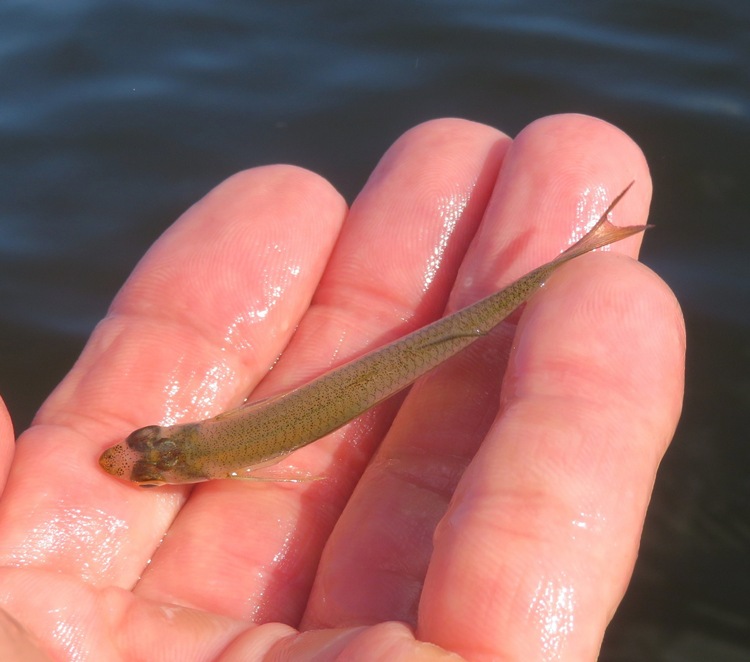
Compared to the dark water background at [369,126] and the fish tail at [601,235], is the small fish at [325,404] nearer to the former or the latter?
the fish tail at [601,235]

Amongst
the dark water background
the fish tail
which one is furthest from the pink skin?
the dark water background

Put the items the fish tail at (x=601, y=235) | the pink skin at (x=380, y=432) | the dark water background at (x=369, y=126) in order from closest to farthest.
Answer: the pink skin at (x=380, y=432)
the fish tail at (x=601, y=235)
the dark water background at (x=369, y=126)

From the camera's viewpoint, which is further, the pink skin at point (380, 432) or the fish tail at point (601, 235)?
the fish tail at point (601, 235)

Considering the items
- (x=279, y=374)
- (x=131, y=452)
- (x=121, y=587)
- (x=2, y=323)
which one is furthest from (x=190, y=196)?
(x=121, y=587)

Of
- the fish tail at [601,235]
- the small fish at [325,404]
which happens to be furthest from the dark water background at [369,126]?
the small fish at [325,404]

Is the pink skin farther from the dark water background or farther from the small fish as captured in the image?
the dark water background

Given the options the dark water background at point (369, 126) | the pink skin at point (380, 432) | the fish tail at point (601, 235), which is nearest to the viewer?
the pink skin at point (380, 432)

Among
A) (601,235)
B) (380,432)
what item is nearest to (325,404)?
(380,432)

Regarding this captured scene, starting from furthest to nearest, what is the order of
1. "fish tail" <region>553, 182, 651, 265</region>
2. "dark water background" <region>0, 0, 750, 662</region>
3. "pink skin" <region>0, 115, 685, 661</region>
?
"dark water background" <region>0, 0, 750, 662</region> → "fish tail" <region>553, 182, 651, 265</region> → "pink skin" <region>0, 115, 685, 661</region>
